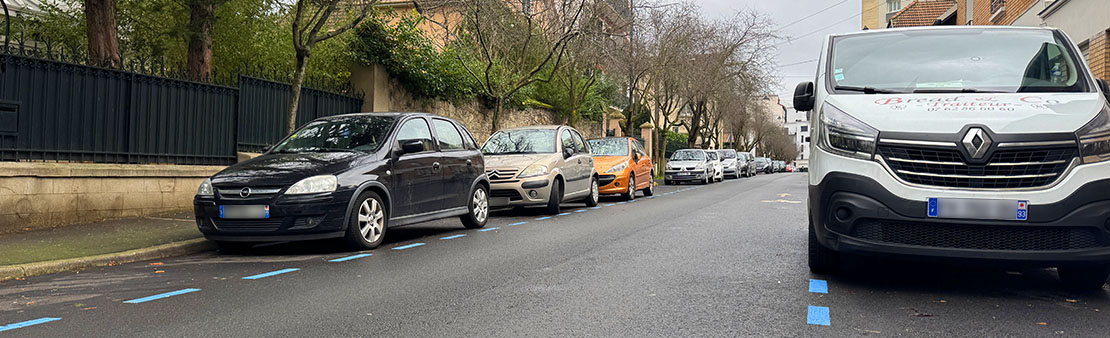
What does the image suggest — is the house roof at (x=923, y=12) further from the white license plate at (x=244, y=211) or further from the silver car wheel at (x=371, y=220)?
the white license plate at (x=244, y=211)

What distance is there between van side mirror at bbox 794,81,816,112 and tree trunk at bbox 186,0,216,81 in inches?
361

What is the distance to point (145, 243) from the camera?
794 cm

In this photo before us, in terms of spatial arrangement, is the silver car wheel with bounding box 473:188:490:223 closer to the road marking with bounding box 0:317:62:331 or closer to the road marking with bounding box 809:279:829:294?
the road marking with bounding box 809:279:829:294

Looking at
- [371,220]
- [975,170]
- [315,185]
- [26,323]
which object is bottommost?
[26,323]

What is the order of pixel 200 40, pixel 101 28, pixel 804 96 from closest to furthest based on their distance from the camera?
pixel 804 96 < pixel 101 28 < pixel 200 40

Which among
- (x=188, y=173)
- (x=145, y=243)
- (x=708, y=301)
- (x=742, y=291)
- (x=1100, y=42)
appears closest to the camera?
(x=708, y=301)

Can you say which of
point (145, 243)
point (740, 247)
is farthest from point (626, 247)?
point (145, 243)

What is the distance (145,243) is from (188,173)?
3876mm

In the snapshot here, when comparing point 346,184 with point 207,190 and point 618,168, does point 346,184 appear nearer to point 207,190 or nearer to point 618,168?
point 207,190

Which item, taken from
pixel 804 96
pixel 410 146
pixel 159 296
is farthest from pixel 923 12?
pixel 159 296

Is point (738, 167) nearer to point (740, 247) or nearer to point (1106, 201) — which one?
point (740, 247)

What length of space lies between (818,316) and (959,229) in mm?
1067

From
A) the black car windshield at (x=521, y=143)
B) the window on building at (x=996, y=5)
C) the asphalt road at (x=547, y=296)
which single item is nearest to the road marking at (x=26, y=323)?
the asphalt road at (x=547, y=296)

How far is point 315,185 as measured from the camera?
7410 mm
